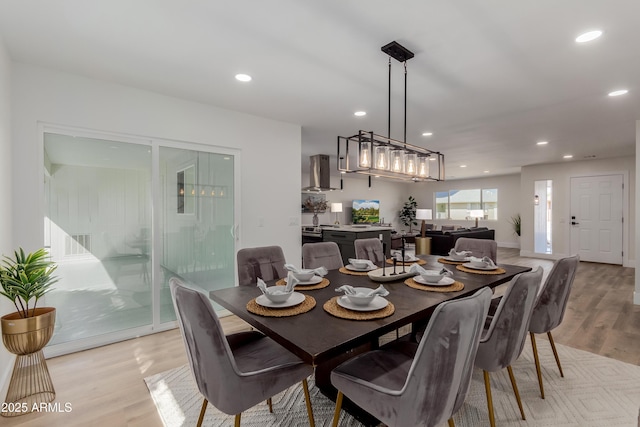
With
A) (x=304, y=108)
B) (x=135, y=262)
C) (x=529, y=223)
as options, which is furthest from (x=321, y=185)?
(x=529, y=223)

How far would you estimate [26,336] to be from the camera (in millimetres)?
1956

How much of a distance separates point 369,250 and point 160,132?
244 centimetres

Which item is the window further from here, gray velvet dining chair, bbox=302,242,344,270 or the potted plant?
Result: the potted plant

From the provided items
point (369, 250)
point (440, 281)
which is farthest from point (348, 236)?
point (440, 281)

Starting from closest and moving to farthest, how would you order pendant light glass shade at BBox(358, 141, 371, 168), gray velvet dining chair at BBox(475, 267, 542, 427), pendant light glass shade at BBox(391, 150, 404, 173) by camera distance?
gray velvet dining chair at BBox(475, 267, 542, 427), pendant light glass shade at BBox(358, 141, 371, 168), pendant light glass shade at BBox(391, 150, 404, 173)

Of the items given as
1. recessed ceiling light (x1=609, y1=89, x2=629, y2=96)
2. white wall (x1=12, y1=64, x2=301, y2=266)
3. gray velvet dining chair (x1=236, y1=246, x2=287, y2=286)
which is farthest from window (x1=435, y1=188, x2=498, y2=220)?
gray velvet dining chair (x1=236, y1=246, x2=287, y2=286)

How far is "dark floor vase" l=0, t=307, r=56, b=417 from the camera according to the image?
1.92 meters

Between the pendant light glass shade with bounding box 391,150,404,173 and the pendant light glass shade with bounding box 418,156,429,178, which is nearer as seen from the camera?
the pendant light glass shade with bounding box 391,150,404,173

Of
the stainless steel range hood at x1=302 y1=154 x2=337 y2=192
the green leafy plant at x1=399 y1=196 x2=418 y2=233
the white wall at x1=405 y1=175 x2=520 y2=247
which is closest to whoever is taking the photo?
the stainless steel range hood at x1=302 y1=154 x2=337 y2=192

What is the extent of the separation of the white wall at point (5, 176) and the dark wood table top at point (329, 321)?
1565 mm

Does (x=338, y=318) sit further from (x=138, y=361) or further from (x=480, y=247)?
(x=480, y=247)

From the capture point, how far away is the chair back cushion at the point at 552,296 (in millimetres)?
2031

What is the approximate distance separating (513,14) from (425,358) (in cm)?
201

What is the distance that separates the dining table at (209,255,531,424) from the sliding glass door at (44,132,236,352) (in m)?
1.60
